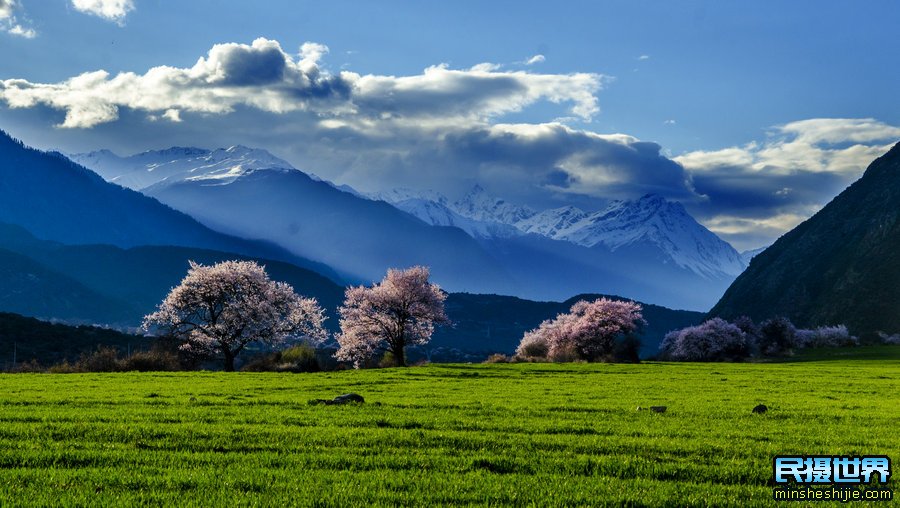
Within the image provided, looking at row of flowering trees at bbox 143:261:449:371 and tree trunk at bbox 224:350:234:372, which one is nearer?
tree trunk at bbox 224:350:234:372

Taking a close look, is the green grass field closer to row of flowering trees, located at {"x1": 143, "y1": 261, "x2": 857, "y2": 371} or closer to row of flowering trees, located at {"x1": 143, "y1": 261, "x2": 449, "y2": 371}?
row of flowering trees, located at {"x1": 143, "y1": 261, "x2": 449, "y2": 371}

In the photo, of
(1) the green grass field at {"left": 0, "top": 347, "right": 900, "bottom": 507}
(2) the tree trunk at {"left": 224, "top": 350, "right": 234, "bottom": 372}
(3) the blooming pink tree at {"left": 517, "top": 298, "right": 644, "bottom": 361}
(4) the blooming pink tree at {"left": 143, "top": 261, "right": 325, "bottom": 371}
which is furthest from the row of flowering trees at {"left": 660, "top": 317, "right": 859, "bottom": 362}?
(1) the green grass field at {"left": 0, "top": 347, "right": 900, "bottom": 507}

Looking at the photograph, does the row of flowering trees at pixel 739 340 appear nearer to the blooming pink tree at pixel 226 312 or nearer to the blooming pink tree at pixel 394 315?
the blooming pink tree at pixel 394 315

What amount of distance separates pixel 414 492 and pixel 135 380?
38182 millimetres

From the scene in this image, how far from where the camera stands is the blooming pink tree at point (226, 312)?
8225cm

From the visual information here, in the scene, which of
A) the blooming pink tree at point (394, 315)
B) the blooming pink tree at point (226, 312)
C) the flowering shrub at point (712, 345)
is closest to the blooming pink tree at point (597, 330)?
the flowering shrub at point (712, 345)

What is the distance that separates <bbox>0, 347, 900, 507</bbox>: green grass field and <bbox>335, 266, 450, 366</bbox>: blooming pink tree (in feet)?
185

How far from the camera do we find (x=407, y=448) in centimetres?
1756

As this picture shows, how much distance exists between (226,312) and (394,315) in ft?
68.4

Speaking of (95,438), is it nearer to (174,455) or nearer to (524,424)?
(174,455)

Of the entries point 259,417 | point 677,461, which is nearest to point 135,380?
point 259,417

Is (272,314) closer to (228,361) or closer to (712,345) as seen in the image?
(228,361)

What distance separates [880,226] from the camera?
194 meters

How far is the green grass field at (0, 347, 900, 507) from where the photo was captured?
12852mm
